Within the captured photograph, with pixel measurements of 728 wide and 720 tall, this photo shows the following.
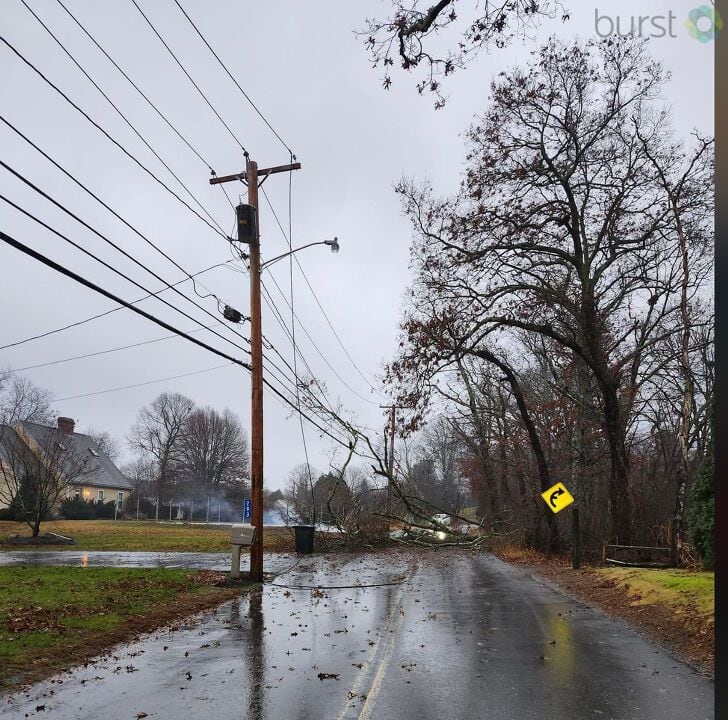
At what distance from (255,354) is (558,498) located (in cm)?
1014

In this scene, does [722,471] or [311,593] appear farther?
[311,593]

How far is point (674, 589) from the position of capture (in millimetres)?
11453

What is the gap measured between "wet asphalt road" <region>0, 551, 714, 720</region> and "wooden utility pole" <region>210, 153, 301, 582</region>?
115 inches

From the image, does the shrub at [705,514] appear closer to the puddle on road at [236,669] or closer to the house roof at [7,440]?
the puddle on road at [236,669]

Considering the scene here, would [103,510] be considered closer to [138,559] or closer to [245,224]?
[138,559]

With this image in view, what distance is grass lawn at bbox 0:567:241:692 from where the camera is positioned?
7.61 meters

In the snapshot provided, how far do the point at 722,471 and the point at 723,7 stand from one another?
955mm

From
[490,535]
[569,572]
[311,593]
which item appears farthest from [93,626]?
[490,535]

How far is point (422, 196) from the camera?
22125mm

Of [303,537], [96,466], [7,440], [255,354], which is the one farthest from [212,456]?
[255,354]

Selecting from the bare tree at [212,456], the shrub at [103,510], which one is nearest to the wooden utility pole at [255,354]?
the shrub at [103,510]

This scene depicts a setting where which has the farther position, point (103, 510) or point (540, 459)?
point (103, 510)

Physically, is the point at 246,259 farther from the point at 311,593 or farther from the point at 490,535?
the point at 490,535

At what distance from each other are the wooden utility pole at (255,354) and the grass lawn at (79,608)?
4.25 ft
